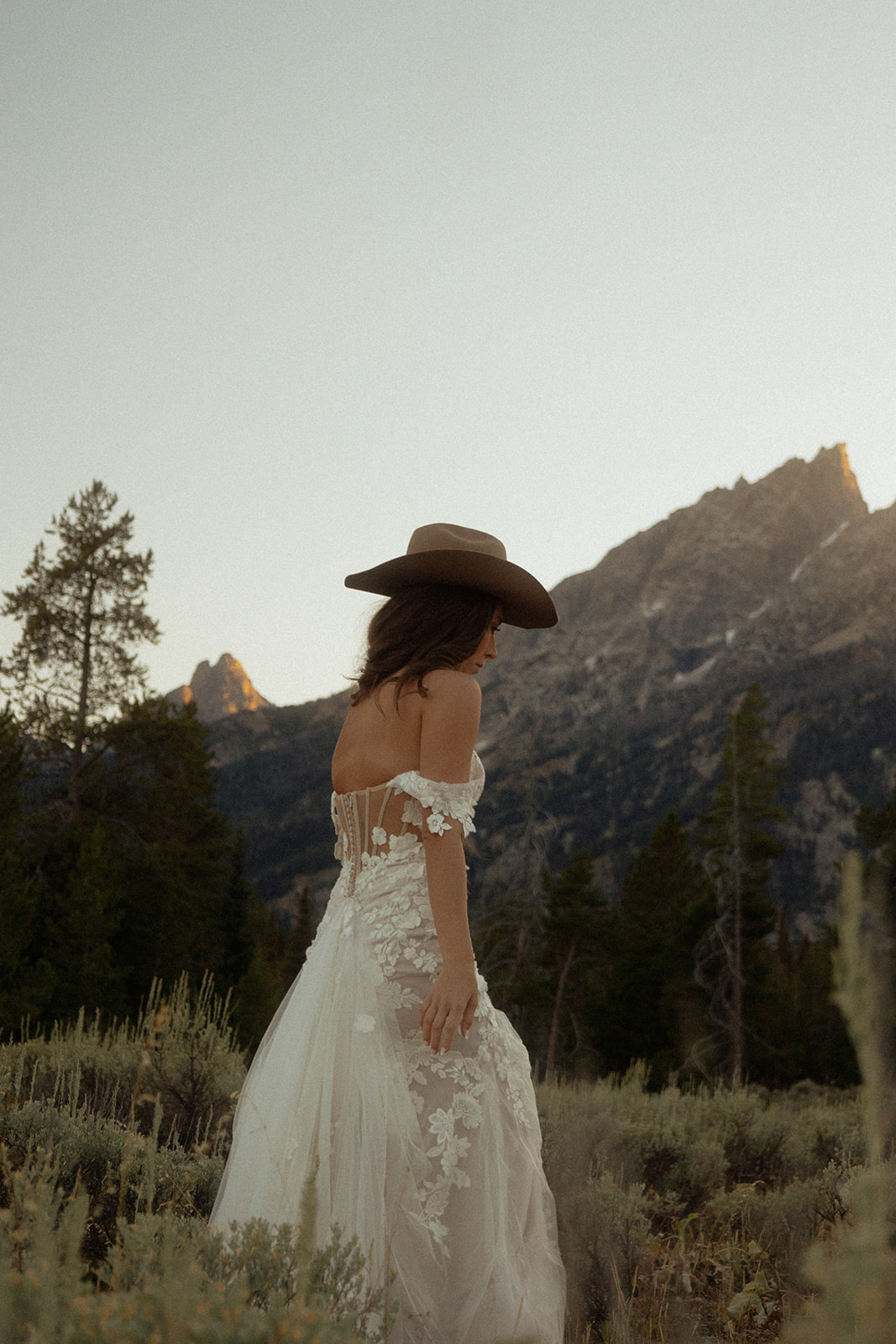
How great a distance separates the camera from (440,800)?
265 cm

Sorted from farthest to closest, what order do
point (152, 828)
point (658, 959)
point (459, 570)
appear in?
1. point (658, 959)
2. point (152, 828)
3. point (459, 570)

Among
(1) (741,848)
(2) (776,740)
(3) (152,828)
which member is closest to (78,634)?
(3) (152,828)

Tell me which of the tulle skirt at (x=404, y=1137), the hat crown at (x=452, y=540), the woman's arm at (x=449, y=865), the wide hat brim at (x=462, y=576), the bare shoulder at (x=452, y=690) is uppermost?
the hat crown at (x=452, y=540)

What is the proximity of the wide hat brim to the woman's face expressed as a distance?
0.07m

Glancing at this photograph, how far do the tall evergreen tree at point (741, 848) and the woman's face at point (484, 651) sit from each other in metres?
25.7

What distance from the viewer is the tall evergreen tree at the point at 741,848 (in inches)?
1091

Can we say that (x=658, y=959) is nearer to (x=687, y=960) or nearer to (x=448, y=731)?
(x=687, y=960)

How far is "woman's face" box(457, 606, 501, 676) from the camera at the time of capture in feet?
9.51

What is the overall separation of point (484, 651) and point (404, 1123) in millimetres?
1356

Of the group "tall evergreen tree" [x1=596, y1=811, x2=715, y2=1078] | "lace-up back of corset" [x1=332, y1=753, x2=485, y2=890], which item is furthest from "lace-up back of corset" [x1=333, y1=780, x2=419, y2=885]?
"tall evergreen tree" [x1=596, y1=811, x2=715, y2=1078]

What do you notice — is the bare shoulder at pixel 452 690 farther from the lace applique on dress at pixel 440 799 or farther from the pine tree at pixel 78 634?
the pine tree at pixel 78 634

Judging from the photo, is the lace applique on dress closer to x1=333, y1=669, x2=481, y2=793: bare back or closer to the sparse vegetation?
x1=333, y1=669, x2=481, y2=793: bare back

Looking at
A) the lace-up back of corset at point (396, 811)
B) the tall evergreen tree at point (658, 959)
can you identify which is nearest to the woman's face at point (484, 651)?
the lace-up back of corset at point (396, 811)

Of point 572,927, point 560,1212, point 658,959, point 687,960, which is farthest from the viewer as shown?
point 572,927
